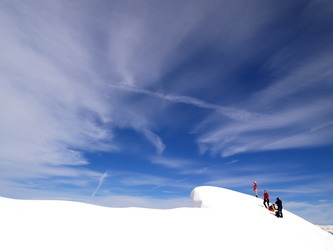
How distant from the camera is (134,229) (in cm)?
1200

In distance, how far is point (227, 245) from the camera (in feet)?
39.5

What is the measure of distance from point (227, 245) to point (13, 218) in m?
12.5

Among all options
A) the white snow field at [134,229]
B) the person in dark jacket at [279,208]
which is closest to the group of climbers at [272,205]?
the person in dark jacket at [279,208]

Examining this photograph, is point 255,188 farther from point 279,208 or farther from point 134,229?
point 134,229

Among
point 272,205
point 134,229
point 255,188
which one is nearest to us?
point 134,229

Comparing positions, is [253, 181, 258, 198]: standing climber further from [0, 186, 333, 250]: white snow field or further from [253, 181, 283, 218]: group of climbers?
[0, 186, 333, 250]: white snow field

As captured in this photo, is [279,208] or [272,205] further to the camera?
[272,205]

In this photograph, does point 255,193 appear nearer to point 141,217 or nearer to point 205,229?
point 205,229

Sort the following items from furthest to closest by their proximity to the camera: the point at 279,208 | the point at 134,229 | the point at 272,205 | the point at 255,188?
1. the point at 255,188
2. the point at 272,205
3. the point at 279,208
4. the point at 134,229

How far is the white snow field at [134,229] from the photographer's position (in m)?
9.66

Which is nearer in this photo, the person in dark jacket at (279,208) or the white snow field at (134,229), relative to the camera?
the white snow field at (134,229)

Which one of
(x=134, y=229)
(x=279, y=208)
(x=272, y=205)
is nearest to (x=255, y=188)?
(x=272, y=205)

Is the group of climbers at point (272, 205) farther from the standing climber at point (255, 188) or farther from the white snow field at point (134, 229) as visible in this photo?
the white snow field at point (134, 229)

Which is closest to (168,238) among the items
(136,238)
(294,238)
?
(136,238)
